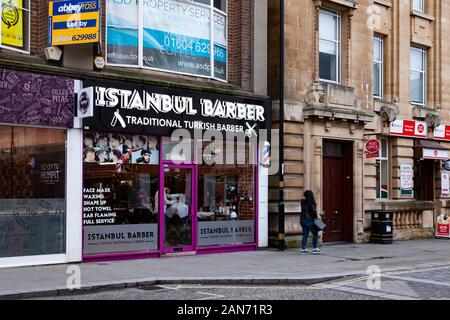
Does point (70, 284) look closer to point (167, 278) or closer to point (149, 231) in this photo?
point (167, 278)

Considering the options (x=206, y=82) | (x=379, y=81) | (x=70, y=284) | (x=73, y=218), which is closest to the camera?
(x=70, y=284)

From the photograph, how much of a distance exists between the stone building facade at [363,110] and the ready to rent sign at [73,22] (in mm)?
6654

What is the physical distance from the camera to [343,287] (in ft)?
37.7

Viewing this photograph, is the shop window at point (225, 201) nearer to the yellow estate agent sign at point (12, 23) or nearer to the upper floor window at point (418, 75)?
the yellow estate agent sign at point (12, 23)

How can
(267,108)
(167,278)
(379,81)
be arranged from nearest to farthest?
(167,278) < (267,108) < (379,81)

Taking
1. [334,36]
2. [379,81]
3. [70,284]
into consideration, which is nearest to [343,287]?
[70,284]

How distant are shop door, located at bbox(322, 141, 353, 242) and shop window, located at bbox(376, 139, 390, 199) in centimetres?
245

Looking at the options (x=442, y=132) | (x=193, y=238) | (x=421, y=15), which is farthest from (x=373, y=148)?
(x=193, y=238)

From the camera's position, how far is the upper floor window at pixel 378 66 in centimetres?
2227

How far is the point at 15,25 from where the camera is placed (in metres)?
13.6

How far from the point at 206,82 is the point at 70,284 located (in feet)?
25.2

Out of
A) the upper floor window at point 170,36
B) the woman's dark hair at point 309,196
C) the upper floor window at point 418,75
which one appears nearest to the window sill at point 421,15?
the upper floor window at point 418,75

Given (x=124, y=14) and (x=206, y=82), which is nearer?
(x=124, y=14)

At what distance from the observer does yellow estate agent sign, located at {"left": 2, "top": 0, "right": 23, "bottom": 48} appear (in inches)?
527
